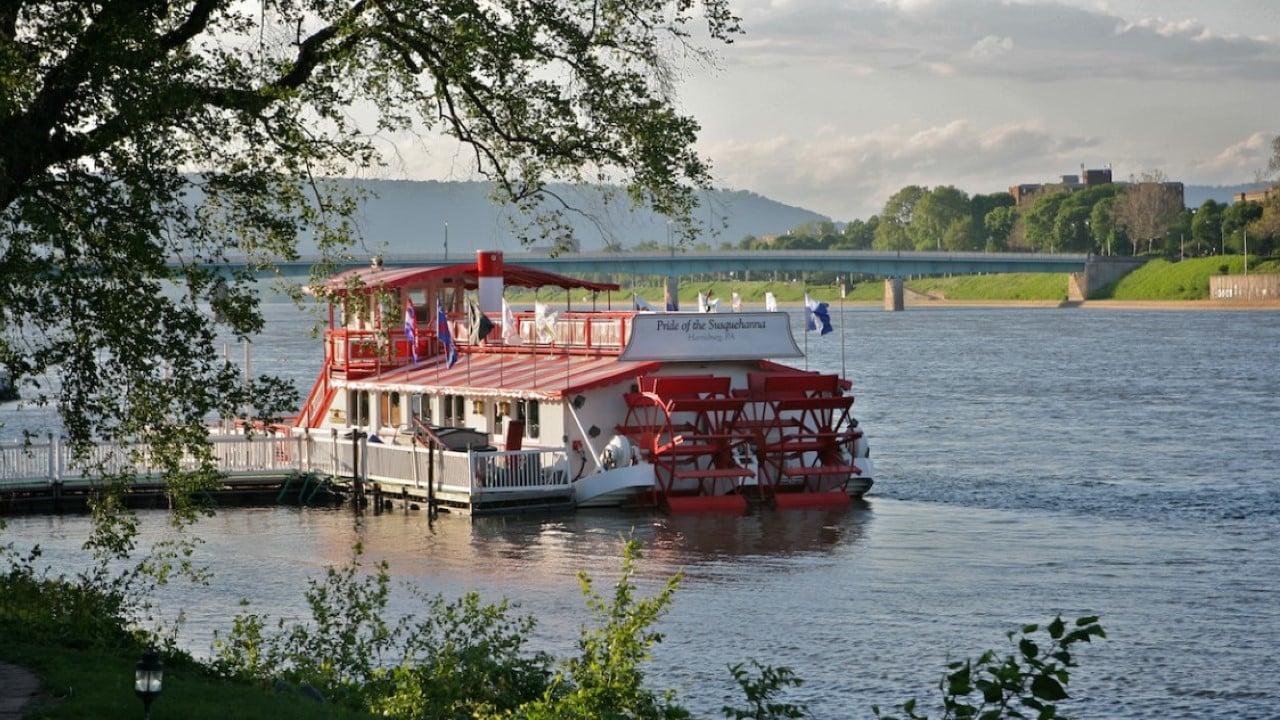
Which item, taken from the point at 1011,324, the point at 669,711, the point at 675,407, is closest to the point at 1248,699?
the point at 669,711

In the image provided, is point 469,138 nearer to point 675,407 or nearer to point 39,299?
point 39,299

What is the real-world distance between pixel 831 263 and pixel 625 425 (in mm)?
116572

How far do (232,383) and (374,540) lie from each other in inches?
746

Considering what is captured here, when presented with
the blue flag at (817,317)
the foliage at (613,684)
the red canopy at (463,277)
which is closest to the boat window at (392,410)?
the red canopy at (463,277)

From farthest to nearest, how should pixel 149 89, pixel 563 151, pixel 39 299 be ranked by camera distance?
pixel 563 151
pixel 39 299
pixel 149 89

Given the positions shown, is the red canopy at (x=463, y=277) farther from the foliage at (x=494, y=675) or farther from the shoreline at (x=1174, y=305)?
the shoreline at (x=1174, y=305)

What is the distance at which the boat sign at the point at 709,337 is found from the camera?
1517 inches

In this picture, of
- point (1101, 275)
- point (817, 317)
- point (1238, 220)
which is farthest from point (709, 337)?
point (1238, 220)

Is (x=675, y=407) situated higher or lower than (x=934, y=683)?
higher

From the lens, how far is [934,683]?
Answer: 22156 millimetres

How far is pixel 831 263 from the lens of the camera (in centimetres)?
15338

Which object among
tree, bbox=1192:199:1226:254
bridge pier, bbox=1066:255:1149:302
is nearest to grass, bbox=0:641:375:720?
bridge pier, bbox=1066:255:1149:302

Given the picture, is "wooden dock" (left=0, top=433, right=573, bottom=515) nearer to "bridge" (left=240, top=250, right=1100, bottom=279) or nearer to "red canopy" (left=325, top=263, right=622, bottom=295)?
"red canopy" (left=325, top=263, right=622, bottom=295)

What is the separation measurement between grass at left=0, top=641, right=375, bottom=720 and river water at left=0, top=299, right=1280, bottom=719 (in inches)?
280
